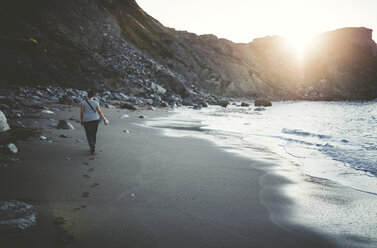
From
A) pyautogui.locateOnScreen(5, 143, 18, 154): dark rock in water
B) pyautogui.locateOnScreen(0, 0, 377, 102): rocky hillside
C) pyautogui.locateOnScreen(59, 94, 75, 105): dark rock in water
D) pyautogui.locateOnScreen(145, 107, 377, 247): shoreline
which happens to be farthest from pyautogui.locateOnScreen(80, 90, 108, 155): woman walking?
pyautogui.locateOnScreen(0, 0, 377, 102): rocky hillside

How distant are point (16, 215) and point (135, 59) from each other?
41254 millimetres

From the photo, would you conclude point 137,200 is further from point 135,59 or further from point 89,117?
point 135,59

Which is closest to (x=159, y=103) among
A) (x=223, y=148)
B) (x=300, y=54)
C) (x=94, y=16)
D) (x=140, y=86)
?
(x=140, y=86)

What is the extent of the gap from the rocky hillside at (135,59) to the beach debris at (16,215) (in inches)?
875

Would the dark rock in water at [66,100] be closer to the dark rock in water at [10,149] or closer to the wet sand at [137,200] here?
the wet sand at [137,200]

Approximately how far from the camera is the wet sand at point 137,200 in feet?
8.68

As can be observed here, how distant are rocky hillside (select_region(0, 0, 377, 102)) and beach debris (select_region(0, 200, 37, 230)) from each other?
22230 mm

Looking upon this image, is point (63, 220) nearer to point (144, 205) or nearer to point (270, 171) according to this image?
point (144, 205)

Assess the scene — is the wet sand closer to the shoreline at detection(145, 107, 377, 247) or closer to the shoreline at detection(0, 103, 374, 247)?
the shoreline at detection(0, 103, 374, 247)

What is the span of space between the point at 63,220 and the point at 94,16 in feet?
164

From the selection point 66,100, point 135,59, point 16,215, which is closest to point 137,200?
point 16,215

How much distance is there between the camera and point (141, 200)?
3588 mm

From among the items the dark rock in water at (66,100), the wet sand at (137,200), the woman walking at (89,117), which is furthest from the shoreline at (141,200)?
the dark rock in water at (66,100)

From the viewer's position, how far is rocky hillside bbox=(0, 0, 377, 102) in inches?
1029
